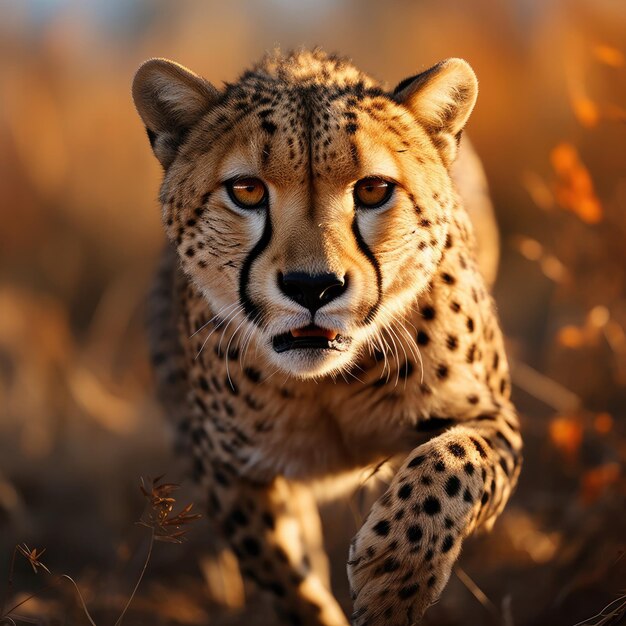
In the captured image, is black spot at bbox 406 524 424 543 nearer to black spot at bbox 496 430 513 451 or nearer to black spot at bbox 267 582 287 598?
black spot at bbox 496 430 513 451

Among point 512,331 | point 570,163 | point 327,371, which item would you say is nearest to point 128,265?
point 512,331

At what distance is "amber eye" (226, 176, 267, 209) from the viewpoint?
7.00 ft

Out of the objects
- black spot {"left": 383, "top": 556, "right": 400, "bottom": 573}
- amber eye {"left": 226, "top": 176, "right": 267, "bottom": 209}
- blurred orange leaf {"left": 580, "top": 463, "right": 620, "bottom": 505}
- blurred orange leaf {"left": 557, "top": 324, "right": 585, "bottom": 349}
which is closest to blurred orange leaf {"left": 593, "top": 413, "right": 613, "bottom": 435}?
blurred orange leaf {"left": 580, "top": 463, "right": 620, "bottom": 505}

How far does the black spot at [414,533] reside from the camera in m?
1.97

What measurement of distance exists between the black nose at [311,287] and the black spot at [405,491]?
1.28 ft

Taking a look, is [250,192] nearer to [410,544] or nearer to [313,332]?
[313,332]

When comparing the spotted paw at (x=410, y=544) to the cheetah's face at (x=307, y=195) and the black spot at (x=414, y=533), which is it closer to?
the black spot at (x=414, y=533)

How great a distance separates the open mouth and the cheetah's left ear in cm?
56

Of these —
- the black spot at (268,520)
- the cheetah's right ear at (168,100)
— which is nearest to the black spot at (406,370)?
the black spot at (268,520)

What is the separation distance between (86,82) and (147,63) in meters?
4.38

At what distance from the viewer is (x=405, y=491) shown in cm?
201

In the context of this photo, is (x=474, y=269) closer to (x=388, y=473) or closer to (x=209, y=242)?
(x=388, y=473)

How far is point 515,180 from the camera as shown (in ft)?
20.5

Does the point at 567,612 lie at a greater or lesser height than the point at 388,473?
lesser
